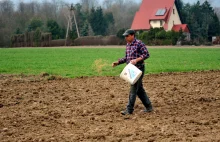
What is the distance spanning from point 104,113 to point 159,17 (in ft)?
207

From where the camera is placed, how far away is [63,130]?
7.70m

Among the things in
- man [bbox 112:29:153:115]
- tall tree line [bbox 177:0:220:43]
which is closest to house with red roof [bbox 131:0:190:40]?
tall tree line [bbox 177:0:220:43]

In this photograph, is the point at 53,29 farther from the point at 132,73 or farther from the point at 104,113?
the point at 132,73

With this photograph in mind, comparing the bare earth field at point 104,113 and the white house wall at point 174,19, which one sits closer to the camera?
the bare earth field at point 104,113

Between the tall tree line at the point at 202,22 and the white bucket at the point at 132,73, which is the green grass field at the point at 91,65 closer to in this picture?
the white bucket at the point at 132,73

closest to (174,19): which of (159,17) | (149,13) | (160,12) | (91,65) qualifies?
(160,12)

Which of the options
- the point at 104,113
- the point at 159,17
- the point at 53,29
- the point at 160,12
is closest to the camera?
the point at 104,113

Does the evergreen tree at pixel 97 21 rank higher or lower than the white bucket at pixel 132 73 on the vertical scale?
higher

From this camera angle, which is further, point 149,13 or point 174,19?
point 174,19

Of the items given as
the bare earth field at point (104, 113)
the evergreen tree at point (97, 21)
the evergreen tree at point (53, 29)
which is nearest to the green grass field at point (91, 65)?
the bare earth field at point (104, 113)

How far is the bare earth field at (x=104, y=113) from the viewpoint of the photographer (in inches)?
283

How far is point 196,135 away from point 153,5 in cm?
6915

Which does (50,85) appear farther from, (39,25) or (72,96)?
(39,25)

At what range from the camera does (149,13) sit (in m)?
73.2
